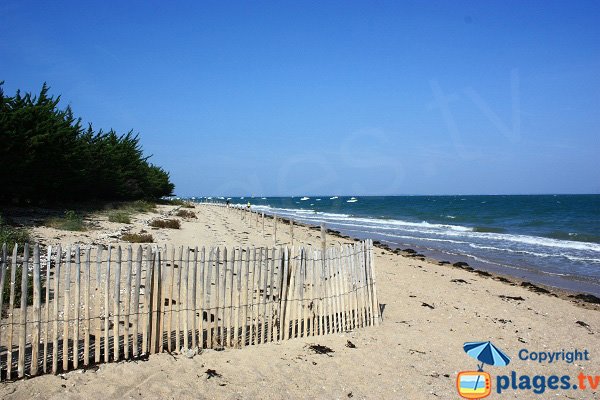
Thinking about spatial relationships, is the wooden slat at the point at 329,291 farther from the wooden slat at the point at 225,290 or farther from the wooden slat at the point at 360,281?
the wooden slat at the point at 225,290

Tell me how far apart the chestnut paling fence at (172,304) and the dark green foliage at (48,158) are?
40.4 ft

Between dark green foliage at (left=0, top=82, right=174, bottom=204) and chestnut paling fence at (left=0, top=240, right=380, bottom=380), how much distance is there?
12.3 metres

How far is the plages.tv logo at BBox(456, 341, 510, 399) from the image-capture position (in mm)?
5502

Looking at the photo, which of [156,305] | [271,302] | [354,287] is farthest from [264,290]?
[354,287]

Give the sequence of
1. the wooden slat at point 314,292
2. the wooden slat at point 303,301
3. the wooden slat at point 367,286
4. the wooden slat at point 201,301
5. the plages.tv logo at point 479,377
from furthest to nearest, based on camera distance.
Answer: the wooden slat at point 367,286, the wooden slat at point 314,292, the wooden slat at point 303,301, the wooden slat at point 201,301, the plages.tv logo at point 479,377

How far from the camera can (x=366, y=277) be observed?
7.86 meters

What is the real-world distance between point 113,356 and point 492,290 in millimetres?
11113

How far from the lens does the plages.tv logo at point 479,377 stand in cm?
550

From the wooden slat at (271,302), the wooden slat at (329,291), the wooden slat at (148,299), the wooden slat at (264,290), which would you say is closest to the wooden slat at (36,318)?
the wooden slat at (148,299)

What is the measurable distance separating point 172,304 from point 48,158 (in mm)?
17417

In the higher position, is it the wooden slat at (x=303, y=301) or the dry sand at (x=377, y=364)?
the wooden slat at (x=303, y=301)

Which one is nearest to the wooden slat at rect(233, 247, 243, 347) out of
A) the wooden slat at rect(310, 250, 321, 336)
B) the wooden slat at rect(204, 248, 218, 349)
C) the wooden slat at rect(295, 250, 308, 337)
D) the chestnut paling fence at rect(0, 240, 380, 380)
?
the chestnut paling fence at rect(0, 240, 380, 380)

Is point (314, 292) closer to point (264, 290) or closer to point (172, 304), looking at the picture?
point (264, 290)

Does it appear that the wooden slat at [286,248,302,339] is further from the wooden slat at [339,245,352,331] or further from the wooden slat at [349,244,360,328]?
the wooden slat at [349,244,360,328]
